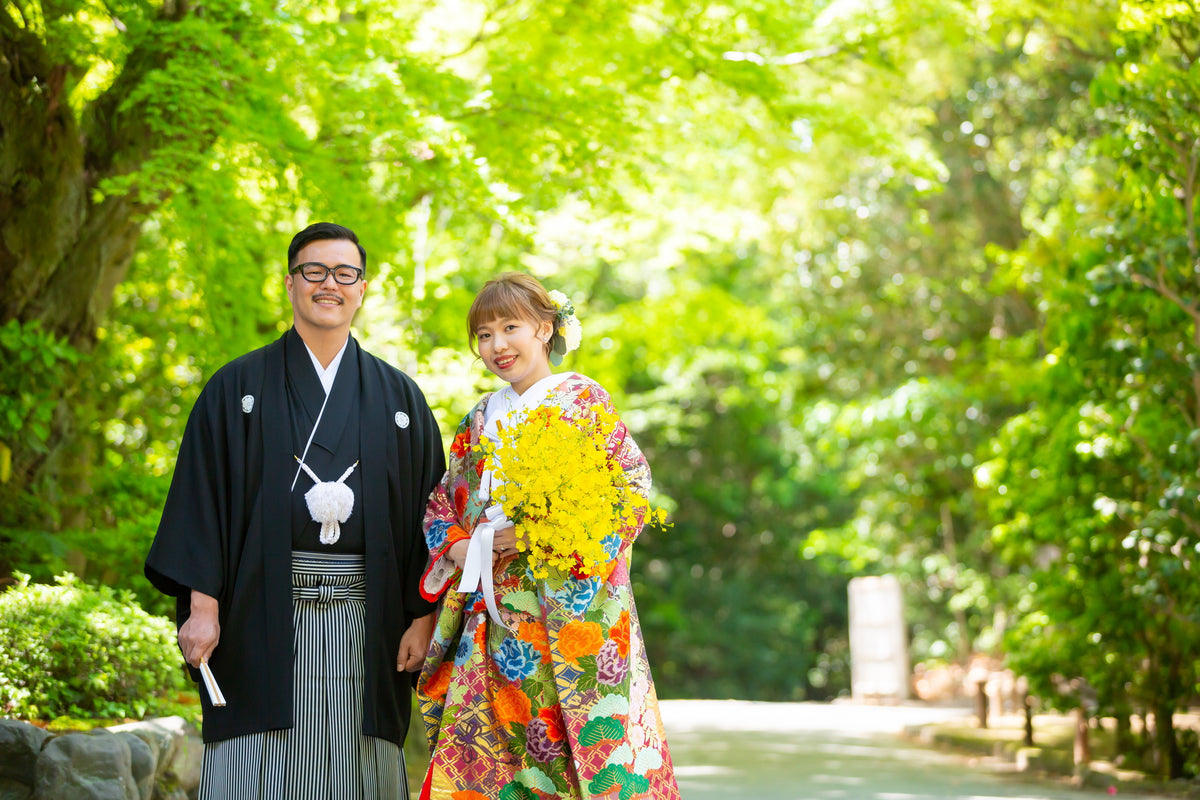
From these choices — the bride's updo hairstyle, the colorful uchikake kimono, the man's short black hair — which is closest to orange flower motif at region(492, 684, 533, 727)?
the colorful uchikake kimono

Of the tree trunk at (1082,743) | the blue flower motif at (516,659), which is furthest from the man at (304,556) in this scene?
Result: the tree trunk at (1082,743)

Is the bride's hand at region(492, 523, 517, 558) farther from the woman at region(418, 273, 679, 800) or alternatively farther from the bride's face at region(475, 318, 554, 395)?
the bride's face at region(475, 318, 554, 395)

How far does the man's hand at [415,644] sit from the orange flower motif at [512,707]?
0.25 metres

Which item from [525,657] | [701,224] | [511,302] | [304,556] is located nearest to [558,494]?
[525,657]

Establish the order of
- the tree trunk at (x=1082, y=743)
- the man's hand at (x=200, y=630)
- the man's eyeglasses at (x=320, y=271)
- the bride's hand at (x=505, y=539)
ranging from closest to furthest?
the man's hand at (x=200, y=630), the bride's hand at (x=505, y=539), the man's eyeglasses at (x=320, y=271), the tree trunk at (x=1082, y=743)

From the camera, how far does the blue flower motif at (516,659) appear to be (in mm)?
2814

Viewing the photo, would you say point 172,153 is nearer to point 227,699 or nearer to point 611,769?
point 227,699

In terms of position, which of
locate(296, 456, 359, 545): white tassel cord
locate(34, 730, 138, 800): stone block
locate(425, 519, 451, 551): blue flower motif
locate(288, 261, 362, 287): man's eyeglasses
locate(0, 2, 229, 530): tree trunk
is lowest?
locate(34, 730, 138, 800): stone block

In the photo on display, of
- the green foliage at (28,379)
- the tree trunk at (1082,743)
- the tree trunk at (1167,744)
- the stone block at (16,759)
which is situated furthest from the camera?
the tree trunk at (1082,743)

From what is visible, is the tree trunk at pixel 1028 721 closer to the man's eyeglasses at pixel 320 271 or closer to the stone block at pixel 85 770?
the stone block at pixel 85 770

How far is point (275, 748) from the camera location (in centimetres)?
277

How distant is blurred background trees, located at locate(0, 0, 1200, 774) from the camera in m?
5.49

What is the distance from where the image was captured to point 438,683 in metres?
2.95

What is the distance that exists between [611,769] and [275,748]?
78 centimetres
